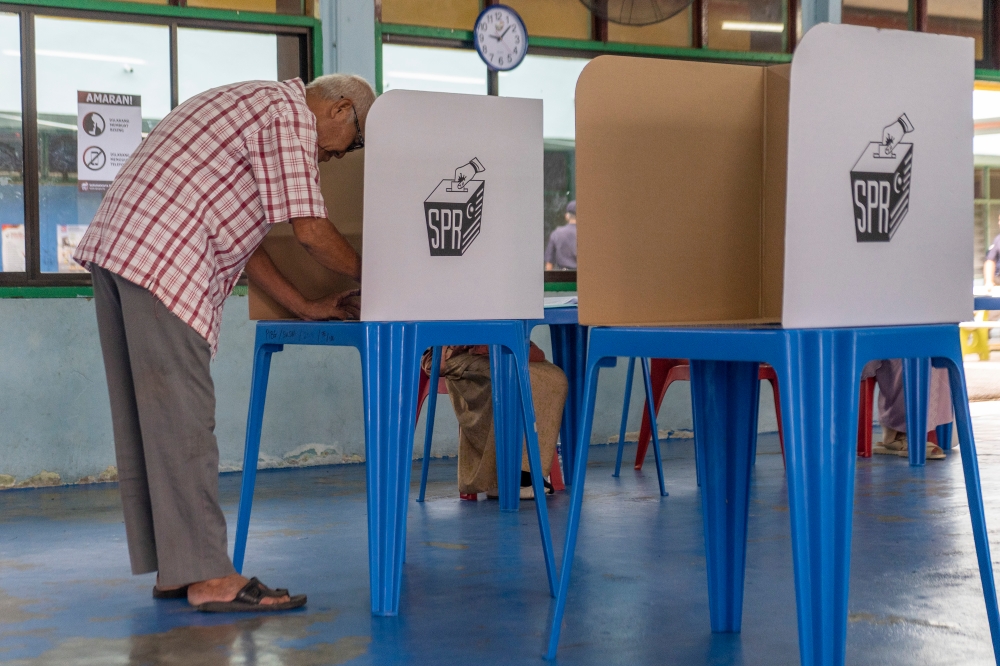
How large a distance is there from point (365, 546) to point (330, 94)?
4.32 ft

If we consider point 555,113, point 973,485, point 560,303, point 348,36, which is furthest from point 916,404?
point 973,485

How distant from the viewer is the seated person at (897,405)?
4984 mm

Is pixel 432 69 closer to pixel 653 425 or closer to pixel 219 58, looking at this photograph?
pixel 219 58

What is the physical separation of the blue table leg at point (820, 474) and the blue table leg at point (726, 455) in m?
0.48

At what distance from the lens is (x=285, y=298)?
260 cm

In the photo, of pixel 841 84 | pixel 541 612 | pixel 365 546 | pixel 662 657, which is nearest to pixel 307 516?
pixel 365 546

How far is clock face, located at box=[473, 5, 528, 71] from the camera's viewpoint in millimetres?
5473

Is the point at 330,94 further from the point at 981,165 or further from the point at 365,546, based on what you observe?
the point at 981,165

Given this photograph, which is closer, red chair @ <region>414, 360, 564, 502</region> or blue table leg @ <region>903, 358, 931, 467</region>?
red chair @ <region>414, 360, 564, 502</region>

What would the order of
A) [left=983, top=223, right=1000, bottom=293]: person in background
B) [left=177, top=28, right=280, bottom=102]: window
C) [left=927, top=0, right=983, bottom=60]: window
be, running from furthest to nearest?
[left=983, top=223, right=1000, bottom=293]: person in background, [left=927, top=0, right=983, bottom=60]: window, [left=177, top=28, right=280, bottom=102]: window

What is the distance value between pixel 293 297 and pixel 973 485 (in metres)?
1.56

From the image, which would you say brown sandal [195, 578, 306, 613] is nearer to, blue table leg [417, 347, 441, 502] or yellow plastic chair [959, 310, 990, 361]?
blue table leg [417, 347, 441, 502]

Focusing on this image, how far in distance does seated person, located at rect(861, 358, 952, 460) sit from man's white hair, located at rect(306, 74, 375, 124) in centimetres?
323

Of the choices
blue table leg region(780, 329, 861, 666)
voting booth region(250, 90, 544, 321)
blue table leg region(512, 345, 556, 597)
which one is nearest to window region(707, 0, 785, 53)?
voting booth region(250, 90, 544, 321)
